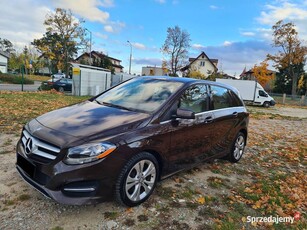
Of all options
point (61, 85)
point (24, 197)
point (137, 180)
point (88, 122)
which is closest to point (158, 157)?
point (137, 180)

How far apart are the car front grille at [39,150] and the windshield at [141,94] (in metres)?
1.22

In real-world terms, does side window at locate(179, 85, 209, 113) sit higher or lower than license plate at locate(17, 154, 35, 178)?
higher

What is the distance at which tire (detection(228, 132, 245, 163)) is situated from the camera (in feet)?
16.4

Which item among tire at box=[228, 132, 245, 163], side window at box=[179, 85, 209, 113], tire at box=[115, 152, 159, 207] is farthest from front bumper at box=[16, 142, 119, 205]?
tire at box=[228, 132, 245, 163]

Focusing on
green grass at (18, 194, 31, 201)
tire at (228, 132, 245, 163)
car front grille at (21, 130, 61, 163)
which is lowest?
green grass at (18, 194, 31, 201)

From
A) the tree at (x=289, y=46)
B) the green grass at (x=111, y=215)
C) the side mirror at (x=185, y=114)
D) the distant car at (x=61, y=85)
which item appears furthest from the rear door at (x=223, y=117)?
the tree at (x=289, y=46)

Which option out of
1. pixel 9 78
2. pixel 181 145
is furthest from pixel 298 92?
pixel 181 145

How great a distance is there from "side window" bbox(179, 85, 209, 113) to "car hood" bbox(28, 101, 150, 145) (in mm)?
777

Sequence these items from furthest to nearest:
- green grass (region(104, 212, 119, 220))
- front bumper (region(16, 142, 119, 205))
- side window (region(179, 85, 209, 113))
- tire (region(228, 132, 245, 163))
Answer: tire (region(228, 132, 245, 163)) < side window (region(179, 85, 209, 113)) < green grass (region(104, 212, 119, 220)) < front bumper (region(16, 142, 119, 205))

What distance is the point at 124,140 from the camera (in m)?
2.77

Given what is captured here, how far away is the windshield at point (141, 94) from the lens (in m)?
3.51

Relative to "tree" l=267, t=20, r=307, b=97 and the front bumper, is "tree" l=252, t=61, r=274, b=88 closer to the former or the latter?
"tree" l=267, t=20, r=307, b=97

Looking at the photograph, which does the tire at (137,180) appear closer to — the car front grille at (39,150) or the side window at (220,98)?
the car front grille at (39,150)

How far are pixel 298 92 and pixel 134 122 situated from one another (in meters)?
54.6
